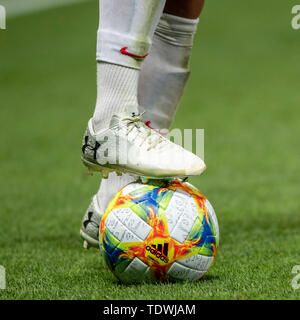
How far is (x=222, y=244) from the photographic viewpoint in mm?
2975

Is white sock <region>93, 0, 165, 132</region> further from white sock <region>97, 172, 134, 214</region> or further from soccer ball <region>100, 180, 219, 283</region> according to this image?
white sock <region>97, 172, 134, 214</region>

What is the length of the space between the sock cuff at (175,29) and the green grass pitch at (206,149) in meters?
0.89

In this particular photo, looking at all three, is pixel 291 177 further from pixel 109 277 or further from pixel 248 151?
pixel 109 277

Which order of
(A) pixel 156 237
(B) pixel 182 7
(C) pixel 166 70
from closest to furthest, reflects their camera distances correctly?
(A) pixel 156 237 < (B) pixel 182 7 < (C) pixel 166 70

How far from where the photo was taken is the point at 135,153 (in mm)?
2268

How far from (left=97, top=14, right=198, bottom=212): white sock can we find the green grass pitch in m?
0.33

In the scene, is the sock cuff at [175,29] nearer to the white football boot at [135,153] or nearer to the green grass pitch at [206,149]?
the white football boot at [135,153]

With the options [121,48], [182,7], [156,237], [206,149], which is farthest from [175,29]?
[206,149]

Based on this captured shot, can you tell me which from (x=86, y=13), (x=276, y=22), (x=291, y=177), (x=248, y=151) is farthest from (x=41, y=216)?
(x=86, y=13)

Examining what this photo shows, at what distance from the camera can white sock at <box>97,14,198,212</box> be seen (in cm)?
276

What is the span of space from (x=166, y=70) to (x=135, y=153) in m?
0.67

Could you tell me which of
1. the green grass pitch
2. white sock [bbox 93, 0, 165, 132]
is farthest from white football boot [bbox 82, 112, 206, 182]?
the green grass pitch

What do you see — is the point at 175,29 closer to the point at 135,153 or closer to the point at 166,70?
the point at 166,70

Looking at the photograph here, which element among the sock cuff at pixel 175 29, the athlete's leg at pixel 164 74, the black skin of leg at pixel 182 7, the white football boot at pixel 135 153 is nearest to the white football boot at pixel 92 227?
the athlete's leg at pixel 164 74
